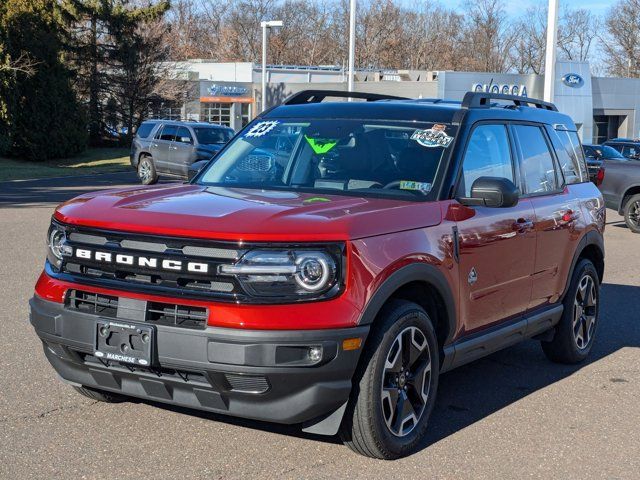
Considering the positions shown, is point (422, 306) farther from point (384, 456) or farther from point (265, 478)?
point (265, 478)

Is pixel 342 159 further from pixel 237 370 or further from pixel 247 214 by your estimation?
pixel 237 370

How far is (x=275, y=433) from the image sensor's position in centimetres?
507

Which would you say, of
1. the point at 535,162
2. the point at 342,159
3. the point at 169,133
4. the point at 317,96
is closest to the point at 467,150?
the point at 342,159

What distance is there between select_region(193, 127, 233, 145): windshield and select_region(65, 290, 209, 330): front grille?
2112 cm

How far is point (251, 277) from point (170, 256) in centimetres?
42

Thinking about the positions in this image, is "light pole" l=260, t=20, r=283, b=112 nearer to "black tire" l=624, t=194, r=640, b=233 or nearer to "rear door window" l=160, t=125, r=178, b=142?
"rear door window" l=160, t=125, r=178, b=142

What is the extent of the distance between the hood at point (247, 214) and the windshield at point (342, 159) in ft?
0.97

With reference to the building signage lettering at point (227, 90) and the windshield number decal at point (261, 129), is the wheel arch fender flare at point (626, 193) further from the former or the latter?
the building signage lettering at point (227, 90)

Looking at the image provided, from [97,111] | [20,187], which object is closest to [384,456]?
[20,187]

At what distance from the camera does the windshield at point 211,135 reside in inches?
1007

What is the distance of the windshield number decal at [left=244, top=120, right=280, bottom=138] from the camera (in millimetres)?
6195

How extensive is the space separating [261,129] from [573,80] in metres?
52.1

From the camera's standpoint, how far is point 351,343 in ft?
14.1

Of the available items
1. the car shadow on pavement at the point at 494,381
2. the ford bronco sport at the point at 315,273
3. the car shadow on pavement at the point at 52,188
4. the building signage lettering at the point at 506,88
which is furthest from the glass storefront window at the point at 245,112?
the ford bronco sport at the point at 315,273
